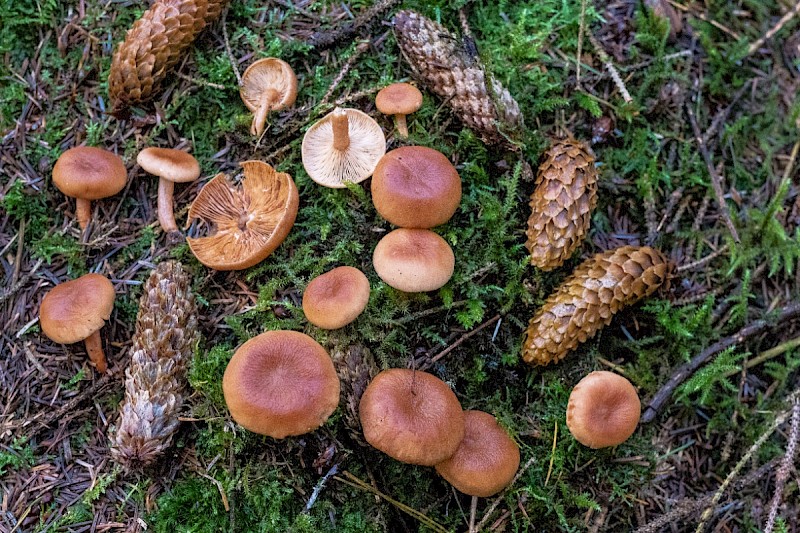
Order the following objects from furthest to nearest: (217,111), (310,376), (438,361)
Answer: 1. (217,111)
2. (438,361)
3. (310,376)

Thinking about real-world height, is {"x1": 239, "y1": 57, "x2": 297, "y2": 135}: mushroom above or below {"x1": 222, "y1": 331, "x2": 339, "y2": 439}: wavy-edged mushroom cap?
above

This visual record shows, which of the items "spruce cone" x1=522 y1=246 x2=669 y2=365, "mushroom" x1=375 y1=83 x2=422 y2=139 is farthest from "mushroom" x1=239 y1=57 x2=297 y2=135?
"spruce cone" x1=522 y1=246 x2=669 y2=365

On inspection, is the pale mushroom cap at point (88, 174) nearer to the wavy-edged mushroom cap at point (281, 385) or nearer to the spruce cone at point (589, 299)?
the wavy-edged mushroom cap at point (281, 385)

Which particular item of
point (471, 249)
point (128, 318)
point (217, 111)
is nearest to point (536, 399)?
point (471, 249)

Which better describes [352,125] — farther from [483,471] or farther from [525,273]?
[483,471]

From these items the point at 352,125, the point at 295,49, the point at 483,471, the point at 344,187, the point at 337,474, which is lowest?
the point at 337,474

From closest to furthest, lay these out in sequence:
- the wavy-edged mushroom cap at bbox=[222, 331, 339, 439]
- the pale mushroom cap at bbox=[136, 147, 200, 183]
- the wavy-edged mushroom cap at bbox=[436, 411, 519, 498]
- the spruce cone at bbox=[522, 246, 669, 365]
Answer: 1. the wavy-edged mushroom cap at bbox=[222, 331, 339, 439]
2. the wavy-edged mushroom cap at bbox=[436, 411, 519, 498]
3. the spruce cone at bbox=[522, 246, 669, 365]
4. the pale mushroom cap at bbox=[136, 147, 200, 183]

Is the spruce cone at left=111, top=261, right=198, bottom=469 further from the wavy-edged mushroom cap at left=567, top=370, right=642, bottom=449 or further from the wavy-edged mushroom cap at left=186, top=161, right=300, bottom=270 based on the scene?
the wavy-edged mushroom cap at left=567, top=370, right=642, bottom=449
